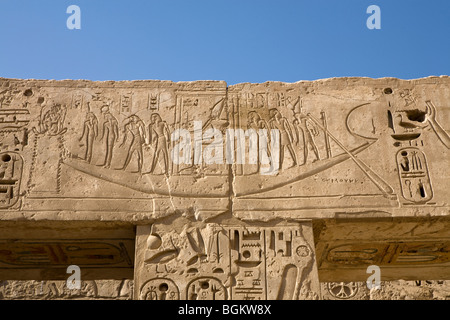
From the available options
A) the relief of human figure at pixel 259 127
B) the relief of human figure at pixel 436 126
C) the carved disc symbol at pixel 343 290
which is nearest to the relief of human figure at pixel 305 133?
the relief of human figure at pixel 259 127

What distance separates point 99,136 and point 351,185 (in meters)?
2.34

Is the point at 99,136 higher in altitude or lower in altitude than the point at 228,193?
higher

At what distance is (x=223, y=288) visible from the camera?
518 cm

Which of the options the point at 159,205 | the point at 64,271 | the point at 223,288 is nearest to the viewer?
the point at 223,288

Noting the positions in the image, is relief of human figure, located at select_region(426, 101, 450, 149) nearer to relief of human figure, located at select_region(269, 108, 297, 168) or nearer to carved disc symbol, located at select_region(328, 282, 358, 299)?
relief of human figure, located at select_region(269, 108, 297, 168)

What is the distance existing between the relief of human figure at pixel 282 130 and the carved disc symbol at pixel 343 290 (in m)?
2.10

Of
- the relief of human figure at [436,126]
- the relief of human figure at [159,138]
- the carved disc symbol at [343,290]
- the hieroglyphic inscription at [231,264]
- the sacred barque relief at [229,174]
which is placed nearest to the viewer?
the hieroglyphic inscription at [231,264]

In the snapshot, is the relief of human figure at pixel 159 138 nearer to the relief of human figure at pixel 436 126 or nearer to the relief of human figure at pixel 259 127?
the relief of human figure at pixel 259 127

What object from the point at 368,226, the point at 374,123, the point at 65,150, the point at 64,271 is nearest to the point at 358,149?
the point at 374,123

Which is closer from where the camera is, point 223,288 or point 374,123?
point 223,288

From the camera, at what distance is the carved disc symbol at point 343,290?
7.10 metres

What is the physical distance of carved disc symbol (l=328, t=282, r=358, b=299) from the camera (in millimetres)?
7098

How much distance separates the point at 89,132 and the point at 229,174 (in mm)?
1373

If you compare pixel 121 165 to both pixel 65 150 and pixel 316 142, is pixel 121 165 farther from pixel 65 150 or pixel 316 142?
Result: pixel 316 142
